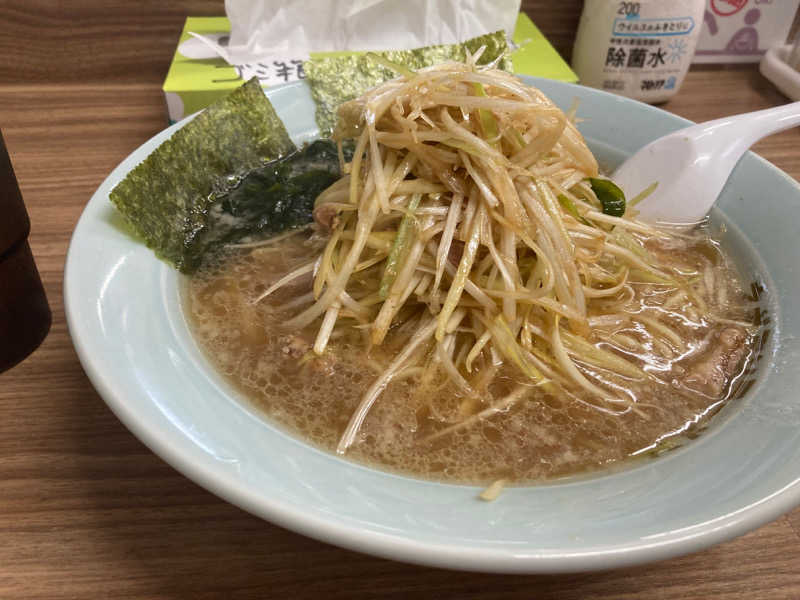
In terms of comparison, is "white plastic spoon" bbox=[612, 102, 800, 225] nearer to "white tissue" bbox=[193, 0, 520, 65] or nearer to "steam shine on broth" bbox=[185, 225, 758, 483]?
"steam shine on broth" bbox=[185, 225, 758, 483]

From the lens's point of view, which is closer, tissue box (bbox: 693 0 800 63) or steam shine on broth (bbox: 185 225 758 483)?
steam shine on broth (bbox: 185 225 758 483)

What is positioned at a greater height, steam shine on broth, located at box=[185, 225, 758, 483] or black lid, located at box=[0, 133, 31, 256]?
black lid, located at box=[0, 133, 31, 256]

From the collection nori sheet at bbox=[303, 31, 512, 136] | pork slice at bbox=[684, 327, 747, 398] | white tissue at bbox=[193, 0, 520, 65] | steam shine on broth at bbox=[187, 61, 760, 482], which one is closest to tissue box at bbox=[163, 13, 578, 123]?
white tissue at bbox=[193, 0, 520, 65]

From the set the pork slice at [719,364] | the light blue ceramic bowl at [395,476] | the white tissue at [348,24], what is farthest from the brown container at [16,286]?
the pork slice at [719,364]

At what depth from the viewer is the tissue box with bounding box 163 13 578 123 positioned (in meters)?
1.66

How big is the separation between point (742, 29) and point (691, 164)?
4.53ft

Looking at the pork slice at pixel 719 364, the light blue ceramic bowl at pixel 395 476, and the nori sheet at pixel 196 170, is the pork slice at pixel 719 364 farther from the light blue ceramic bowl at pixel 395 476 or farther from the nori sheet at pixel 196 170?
the nori sheet at pixel 196 170

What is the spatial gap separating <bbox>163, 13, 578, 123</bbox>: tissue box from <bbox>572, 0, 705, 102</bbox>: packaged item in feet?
0.45

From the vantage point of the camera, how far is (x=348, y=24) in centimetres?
189

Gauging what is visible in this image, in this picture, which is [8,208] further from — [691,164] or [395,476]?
[691,164]

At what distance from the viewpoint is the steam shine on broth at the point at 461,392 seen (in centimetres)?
88

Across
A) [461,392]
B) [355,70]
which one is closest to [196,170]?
[355,70]

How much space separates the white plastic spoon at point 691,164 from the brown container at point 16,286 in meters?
1.18

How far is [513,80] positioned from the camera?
112 cm
